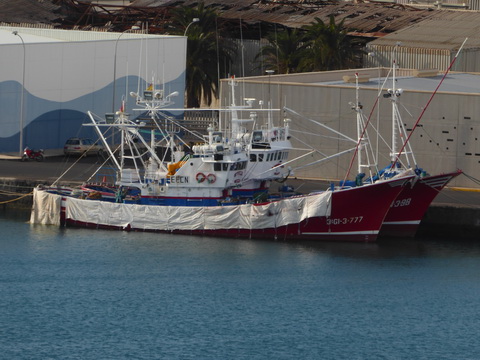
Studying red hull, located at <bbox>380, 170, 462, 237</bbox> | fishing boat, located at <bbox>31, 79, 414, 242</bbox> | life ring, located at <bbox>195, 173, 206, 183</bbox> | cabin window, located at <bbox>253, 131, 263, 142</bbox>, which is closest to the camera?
fishing boat, located at <bbox>31, 79, 414, 242</bbox>

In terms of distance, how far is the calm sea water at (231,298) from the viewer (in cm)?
4194

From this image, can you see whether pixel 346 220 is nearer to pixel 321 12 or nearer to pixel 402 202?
pixel 402 202

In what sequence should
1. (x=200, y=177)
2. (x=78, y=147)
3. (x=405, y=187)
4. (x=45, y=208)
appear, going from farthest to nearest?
1. (x=78, y=147)
2. (x=45, y=208)
3. (x=200, y=177)
4. (x=405, y=187)

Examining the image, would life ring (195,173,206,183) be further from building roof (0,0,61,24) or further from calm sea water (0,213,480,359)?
building roof (0,0,61,24)

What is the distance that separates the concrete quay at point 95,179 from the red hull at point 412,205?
0.78m

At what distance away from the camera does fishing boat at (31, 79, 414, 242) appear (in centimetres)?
5581

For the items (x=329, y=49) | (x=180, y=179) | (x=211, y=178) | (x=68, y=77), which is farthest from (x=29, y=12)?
(x=211, y=178)

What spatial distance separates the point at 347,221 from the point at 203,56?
30.6 meters

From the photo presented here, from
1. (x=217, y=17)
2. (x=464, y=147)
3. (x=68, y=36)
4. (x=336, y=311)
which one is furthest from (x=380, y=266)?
(x=217, y=17)

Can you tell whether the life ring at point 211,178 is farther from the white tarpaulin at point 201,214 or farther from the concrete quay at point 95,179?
the concrete quay at point 95,179

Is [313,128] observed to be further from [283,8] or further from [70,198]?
[283,8]

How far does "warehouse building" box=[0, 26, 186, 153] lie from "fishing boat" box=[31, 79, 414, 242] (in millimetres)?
13999

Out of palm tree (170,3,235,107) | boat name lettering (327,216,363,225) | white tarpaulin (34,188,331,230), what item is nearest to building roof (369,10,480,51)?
palm tree (170,3,235,107)

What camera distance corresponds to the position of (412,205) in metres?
57.2
